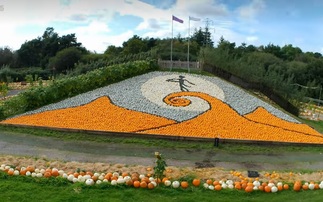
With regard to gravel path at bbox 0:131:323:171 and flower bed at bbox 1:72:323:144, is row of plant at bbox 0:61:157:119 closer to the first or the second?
flower bed at bbox 1:72:323:144

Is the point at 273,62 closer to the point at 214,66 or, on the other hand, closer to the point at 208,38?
the point at 208,38

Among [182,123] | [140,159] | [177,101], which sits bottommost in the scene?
[140,159]

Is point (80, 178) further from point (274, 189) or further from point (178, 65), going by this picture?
point (178, 65)

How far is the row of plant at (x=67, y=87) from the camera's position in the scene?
55.5ft

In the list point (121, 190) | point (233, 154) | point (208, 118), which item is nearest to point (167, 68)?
point (208, 118)

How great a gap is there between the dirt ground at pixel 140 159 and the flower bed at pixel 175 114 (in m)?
1.62

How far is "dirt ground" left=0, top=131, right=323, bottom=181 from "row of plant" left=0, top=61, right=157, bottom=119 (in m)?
3.38

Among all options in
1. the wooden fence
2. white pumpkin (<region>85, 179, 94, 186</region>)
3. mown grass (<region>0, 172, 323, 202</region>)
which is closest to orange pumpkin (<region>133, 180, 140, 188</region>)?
mown grass (<region>0, 172, 323, 202</region>)

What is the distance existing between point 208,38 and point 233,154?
47891mm

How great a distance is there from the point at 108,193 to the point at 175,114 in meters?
9.07

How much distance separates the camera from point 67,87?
19250mm

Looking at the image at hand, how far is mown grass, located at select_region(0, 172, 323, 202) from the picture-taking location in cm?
754

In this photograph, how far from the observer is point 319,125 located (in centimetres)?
1950

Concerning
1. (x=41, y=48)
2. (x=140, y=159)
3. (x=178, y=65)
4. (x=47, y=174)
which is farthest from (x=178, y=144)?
(x=41, y=48)
